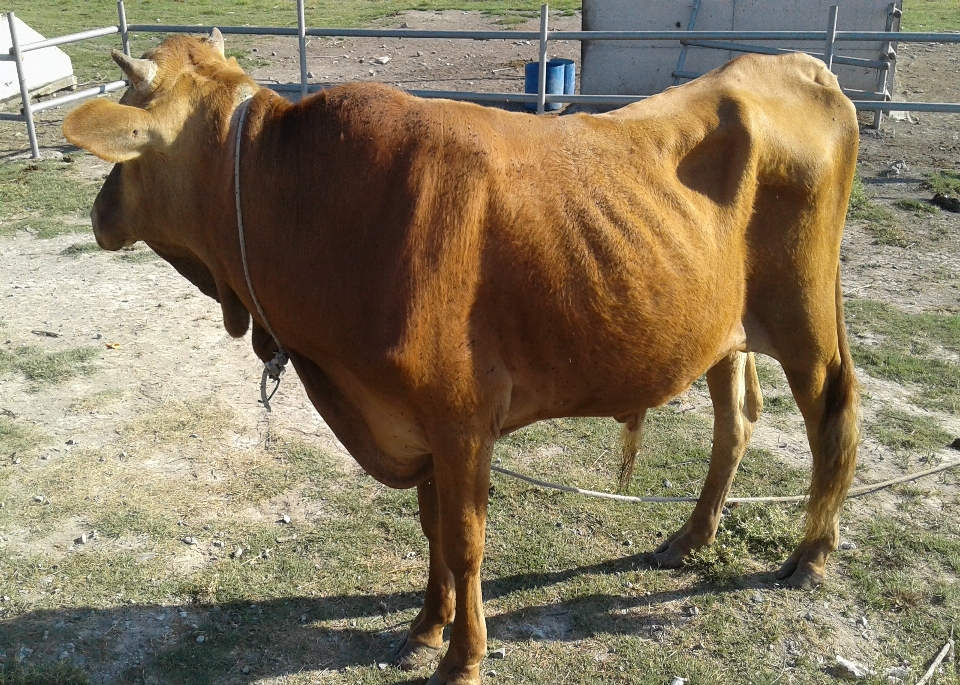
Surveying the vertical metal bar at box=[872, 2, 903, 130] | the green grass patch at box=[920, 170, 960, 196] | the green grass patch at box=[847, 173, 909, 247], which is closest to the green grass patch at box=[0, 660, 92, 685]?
the green grass patch at box=[847, 173, 909, 247]

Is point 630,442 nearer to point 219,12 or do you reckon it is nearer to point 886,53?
point 886,53

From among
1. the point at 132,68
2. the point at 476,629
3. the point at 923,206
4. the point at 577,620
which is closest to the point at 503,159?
the point at 132,68

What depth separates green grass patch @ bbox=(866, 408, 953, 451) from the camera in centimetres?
494

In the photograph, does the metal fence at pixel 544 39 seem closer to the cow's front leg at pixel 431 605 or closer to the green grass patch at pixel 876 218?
the green grass patch at pixel 876 218

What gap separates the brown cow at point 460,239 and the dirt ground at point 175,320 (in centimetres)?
156

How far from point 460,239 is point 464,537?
3.30ft

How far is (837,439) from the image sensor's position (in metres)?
3.80

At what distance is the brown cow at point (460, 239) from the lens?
2781 mm

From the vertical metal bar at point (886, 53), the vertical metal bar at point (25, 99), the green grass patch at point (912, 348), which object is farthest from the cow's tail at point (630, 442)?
the vertical metal bar at point (886, 53)

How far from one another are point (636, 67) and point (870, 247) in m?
6.47

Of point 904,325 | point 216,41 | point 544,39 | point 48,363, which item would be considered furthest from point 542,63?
point 216,41

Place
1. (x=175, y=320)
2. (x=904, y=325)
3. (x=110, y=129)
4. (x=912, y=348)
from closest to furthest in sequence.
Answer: (x=110, y=129) → (x=912, y=348) → (x=904, y=325) → (x=175, y=320)

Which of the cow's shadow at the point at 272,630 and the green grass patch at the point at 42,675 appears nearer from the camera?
the green grass patch at the point at 42,675

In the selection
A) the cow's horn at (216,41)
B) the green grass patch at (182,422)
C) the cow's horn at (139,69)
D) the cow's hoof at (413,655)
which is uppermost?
the cow's horn at (216,41)
